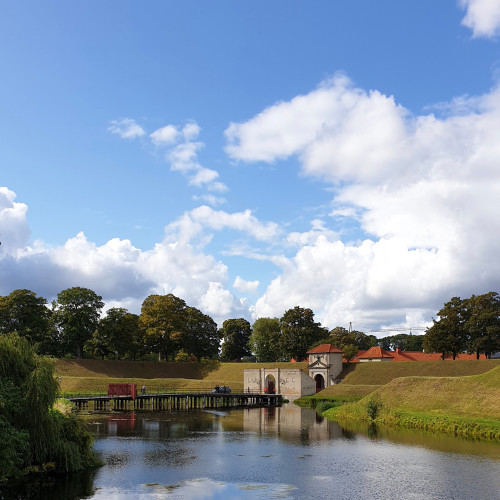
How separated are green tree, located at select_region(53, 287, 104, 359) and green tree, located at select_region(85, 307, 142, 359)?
4.91 feet

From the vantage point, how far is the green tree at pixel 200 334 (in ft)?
336

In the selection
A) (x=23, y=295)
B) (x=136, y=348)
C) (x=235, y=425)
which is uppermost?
(x=23, y=295)

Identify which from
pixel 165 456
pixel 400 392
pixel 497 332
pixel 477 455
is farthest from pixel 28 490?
pixel 497 332

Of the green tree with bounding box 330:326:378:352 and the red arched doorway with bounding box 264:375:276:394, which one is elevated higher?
the green tree with bounding box 330:326:378:352

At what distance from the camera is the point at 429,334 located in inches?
3130

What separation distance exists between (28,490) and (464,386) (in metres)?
43.7

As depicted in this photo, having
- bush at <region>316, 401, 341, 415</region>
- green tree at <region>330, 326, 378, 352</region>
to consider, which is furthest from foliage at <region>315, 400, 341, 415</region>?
green tree at <region>330, 326, 378, 352</region>

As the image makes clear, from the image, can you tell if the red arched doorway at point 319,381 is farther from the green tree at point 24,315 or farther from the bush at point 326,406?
the green tree at point 24,315

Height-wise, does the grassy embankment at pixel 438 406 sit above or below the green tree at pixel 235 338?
below

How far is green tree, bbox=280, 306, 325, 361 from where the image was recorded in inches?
3706

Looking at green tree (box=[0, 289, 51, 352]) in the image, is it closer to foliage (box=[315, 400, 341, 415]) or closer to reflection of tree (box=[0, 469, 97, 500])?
foliage (box=[315, 400, 341, 415])

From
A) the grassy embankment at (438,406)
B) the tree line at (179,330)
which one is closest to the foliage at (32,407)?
the grassy embankment at (438,406)

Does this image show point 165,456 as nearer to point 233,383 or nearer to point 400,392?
point 400,392

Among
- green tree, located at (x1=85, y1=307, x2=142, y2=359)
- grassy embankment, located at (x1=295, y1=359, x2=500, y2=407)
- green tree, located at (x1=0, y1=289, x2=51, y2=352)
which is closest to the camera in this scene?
grassy embankment, located at (x1=295, y1=359, x2=500, y2=407)
